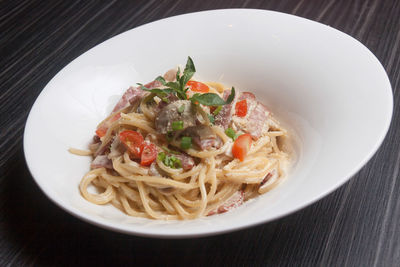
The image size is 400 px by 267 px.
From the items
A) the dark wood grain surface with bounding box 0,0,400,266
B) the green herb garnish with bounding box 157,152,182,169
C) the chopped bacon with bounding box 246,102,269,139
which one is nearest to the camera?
the dark wood grain surface with bounding box 0,0,400,266

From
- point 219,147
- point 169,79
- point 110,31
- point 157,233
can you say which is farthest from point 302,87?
point 110,31

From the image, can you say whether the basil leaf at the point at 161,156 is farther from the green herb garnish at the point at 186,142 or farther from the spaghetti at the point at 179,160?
the green herb garnish at the point at 186,142

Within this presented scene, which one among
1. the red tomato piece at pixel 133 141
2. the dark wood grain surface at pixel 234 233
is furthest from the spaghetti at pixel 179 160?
the dark wood grain surface at pixel 234 233

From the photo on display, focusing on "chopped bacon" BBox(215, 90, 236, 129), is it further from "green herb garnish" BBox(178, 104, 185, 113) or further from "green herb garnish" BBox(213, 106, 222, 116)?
"green herb garnish" BBox(178, 104, 185, 113)

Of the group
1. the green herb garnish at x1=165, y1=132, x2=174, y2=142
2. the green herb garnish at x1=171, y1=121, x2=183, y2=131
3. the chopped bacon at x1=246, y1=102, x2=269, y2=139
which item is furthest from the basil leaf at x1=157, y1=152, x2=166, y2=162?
the chopped bacon at x1=246, y1=102, x2=269, y2=139

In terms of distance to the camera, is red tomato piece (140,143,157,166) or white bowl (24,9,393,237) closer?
white bowl (24,9,393,237)

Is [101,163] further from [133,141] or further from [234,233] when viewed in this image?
[234,233]

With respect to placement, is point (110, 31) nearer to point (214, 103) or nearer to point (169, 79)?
point (169, 79)
